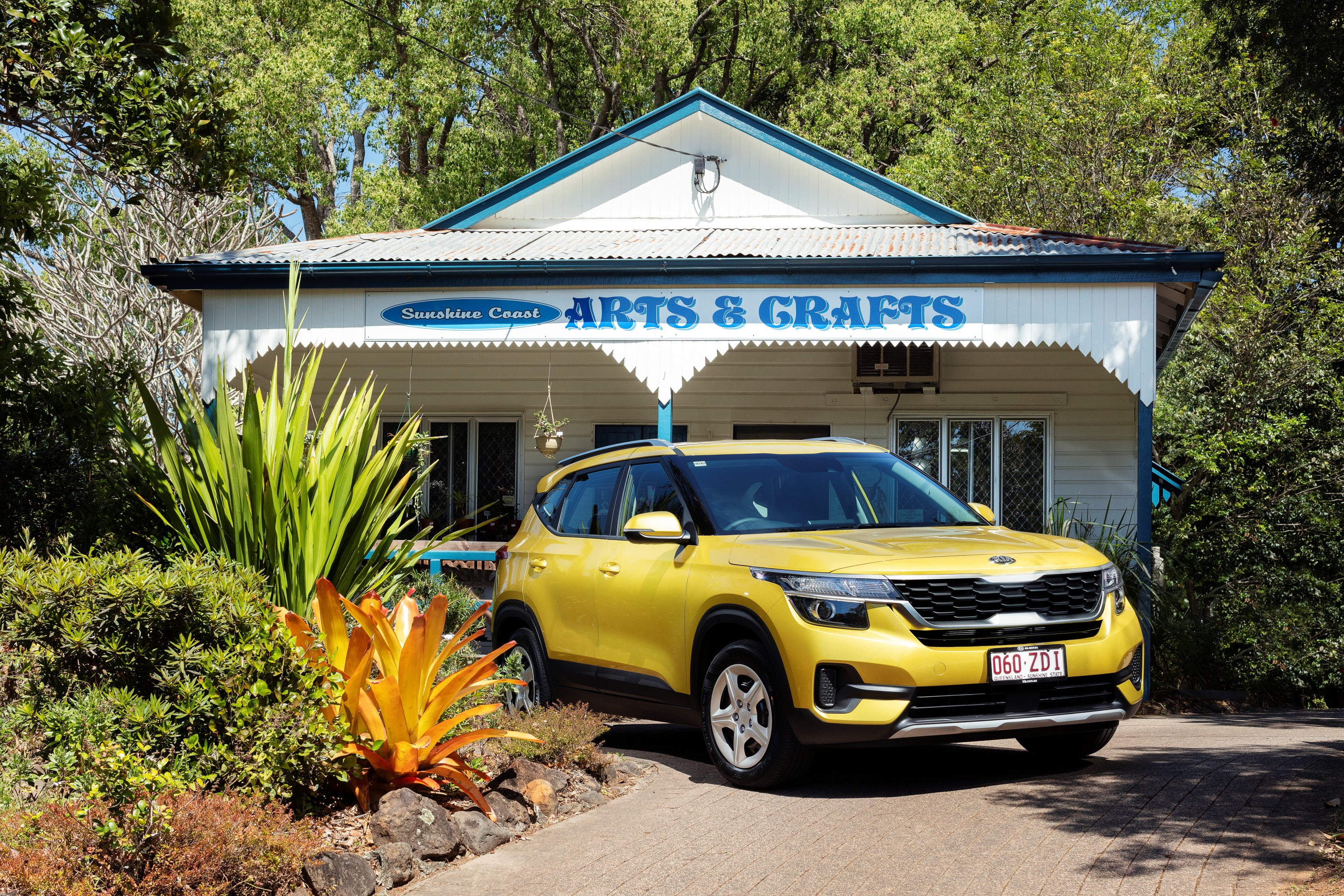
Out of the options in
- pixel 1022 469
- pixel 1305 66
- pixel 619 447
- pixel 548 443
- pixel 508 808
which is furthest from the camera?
pixel 1022 469

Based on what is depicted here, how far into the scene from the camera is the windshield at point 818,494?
6957 millimetres

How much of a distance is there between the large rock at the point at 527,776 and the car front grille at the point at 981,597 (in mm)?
1894

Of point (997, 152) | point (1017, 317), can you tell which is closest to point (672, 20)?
point (997, 152)

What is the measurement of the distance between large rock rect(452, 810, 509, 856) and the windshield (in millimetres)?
2061

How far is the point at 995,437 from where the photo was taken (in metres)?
15.4

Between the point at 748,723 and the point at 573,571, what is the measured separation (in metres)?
1.85

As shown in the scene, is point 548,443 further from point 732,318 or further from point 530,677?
point 530,677

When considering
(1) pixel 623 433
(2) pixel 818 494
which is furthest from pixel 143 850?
(1) pixel 623 433

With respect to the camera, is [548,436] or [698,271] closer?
[698,271]

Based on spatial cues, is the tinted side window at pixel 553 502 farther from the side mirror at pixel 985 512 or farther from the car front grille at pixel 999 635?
the car front grille at pixel 999 635

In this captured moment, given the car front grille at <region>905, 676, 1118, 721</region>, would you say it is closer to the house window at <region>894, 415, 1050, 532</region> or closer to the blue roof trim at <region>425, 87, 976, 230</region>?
the house window at <region>894, 415, 1050, 532</region>

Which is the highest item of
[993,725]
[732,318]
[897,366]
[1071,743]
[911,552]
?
[732,318]

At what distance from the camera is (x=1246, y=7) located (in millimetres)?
9633

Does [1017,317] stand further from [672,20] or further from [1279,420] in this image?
[672,20]
